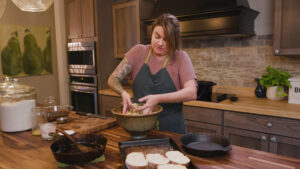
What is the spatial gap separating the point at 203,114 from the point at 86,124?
1353mm

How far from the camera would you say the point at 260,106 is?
2299 mm

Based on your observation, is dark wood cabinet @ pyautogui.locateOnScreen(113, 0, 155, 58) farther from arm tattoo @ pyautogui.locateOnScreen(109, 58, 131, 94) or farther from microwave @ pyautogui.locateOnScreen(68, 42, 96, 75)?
arm tattoo @ pyautogui.locateOnScreen(109, 58, 131, 94)

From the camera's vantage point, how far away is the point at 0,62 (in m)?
4.17

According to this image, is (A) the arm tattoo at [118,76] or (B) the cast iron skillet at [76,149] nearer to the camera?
(B) the cast iron skillet at [76,149]

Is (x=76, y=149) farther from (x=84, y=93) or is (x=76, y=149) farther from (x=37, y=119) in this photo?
(x=84, y=93)

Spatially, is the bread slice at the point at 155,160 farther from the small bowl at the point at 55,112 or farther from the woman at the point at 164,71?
the small bowl at the point at 55,112

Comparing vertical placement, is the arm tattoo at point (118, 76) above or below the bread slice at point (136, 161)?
above

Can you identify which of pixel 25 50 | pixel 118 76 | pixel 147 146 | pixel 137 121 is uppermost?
pixel 25 50

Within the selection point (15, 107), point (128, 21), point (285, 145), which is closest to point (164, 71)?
point (15, 107)

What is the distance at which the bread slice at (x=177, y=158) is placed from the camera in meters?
1.00

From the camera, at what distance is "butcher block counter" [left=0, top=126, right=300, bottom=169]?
108cm

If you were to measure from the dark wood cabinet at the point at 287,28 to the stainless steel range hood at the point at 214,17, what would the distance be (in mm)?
307

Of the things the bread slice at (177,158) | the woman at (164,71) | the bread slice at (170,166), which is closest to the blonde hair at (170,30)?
the woman at (164,71)

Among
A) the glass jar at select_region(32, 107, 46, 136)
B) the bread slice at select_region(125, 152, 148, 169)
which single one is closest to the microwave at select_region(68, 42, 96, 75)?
the glass jar at select_region(32, 107, 46, 136)
